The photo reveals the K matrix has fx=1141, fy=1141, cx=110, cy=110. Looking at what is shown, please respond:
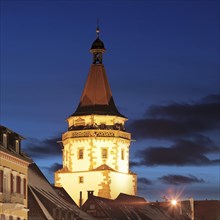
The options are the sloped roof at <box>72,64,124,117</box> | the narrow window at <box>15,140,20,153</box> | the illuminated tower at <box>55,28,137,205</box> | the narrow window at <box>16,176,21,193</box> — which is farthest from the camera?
the sloped roof at <box>72,64,124,117</box>

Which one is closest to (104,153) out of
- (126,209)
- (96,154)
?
(96,154)

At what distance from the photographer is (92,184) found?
167750 millimetres

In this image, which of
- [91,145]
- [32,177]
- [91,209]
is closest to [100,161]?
[91,145]

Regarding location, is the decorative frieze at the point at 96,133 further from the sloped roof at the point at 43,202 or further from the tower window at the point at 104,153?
the sloped roof at the point at 43,202

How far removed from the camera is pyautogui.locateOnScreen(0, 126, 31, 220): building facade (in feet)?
292

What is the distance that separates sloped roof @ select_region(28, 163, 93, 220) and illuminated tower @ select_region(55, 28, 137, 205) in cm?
3791

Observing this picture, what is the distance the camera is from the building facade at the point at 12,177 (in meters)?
89.0

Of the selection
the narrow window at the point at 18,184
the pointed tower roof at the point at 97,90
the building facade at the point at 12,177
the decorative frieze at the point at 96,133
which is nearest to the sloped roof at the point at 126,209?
the decorative frieze at the point at 96,133

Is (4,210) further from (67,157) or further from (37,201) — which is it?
(67,157)

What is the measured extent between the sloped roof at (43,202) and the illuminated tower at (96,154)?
37.9 metres

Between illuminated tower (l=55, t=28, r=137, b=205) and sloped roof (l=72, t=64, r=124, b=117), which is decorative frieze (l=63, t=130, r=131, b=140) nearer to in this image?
illuminated tower (l=55, t=28, r=137, b=205)

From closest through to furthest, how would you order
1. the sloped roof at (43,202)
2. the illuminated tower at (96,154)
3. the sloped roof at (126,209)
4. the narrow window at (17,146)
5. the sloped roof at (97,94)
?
the narrow window at (17,146) < the sloped roof at (43,202) < the sloped roof at (126,209) < the illuminated tower at (96,154) < the sloped roof at (97,94)

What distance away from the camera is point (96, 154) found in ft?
550

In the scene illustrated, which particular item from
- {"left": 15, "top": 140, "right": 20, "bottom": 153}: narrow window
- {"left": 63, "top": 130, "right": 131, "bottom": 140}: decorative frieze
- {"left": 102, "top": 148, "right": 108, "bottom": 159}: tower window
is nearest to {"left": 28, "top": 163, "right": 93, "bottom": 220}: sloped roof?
{"left": 15, "top": 140, "right": 20, "bottom": 153}: narrow window
